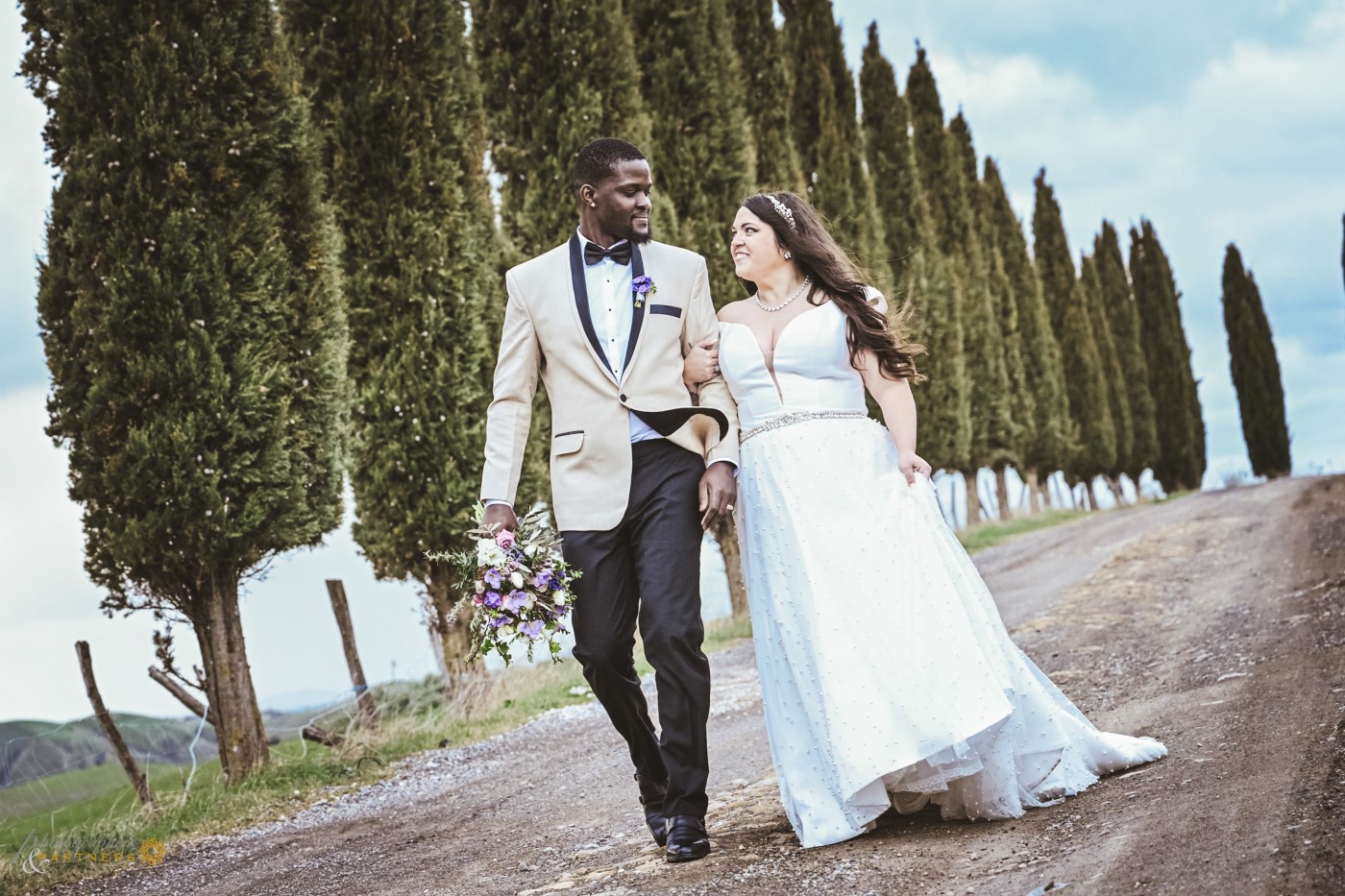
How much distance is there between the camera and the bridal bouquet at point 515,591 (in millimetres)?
3922

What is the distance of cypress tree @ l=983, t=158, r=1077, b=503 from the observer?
108 ft

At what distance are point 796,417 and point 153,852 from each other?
4.34m

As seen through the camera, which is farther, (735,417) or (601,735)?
(601,735)

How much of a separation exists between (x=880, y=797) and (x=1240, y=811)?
3.69 ft

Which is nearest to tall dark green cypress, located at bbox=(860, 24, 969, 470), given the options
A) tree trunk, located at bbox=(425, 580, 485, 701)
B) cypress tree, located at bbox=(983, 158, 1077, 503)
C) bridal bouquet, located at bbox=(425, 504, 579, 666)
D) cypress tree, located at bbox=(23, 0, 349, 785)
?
cypress tree, located at bbox=(983, 158, 1077, 503)

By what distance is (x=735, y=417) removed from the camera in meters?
4.30

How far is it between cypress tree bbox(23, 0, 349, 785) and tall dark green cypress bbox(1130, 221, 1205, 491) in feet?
139

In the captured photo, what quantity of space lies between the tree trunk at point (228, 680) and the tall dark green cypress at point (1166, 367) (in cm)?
4240

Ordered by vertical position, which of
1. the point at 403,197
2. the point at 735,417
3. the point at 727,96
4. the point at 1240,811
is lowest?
the point at 1240,811

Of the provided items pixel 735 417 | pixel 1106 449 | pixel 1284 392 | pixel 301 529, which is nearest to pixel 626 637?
pixel 735 417

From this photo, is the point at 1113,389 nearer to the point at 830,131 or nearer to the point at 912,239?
the point at 912,239

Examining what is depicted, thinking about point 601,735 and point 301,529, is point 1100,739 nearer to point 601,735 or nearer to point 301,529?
point 601,735

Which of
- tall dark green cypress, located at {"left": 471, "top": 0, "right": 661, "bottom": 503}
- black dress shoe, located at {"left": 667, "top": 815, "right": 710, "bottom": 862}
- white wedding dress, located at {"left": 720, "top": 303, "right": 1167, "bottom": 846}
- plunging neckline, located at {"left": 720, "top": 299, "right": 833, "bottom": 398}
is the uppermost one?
tall dark green cypress, located at {"left": 471, "top": 0, "right": 661, "bottom": 503}

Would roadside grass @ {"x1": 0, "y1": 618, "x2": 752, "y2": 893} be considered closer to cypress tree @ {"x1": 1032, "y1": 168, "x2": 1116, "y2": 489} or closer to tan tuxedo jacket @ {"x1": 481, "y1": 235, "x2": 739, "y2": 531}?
tan tuxedo jacket @ {"x1": 481, "y1": 235, "x2": 739, "y2": 531}
